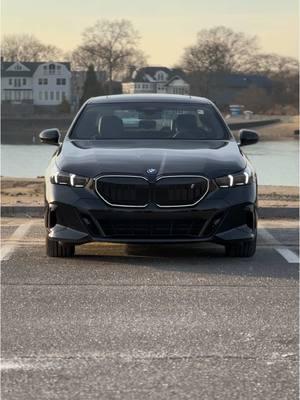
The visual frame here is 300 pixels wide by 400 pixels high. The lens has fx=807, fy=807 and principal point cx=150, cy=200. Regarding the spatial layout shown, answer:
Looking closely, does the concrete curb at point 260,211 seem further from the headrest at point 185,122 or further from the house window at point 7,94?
the house window at point 7,94

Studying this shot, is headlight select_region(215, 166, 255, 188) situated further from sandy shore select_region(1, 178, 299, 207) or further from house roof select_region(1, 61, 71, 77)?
house roof select_region(1, 61, 71, 77)

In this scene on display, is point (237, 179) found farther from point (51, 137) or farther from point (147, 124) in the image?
point (51, 137)

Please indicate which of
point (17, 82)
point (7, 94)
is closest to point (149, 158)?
point (17, 82)

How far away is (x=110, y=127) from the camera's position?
7785mm

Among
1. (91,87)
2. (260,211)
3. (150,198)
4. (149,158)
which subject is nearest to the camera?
(150,198)

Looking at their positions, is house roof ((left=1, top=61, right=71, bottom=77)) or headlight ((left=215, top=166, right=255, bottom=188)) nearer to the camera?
headlight ((left=215, top=166, right=255, bottom=188))

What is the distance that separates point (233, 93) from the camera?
123 m

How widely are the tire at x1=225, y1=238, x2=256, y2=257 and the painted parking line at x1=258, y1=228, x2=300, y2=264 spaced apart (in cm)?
35

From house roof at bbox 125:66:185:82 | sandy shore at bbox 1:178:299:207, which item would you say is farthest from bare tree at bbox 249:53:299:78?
sandy shore at bbox 1:178:299:207

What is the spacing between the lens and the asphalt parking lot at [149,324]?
388 centimetres

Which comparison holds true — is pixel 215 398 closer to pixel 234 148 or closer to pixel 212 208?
pixel 212 208

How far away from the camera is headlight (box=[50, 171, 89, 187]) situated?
653cm

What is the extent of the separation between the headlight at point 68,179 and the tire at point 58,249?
0.56m

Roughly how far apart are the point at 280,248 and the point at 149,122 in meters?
1.76
